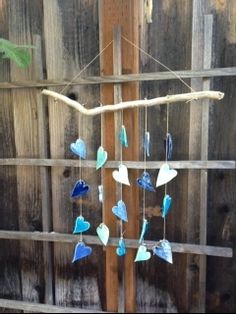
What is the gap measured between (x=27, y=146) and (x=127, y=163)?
1.43 feet

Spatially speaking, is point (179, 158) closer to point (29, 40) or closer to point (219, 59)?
point (219, 59)

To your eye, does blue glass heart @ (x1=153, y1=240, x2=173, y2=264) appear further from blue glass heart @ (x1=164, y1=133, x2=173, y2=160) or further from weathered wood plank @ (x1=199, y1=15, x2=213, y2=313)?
blue glass heart @ (x1=164, y1=133, x2=173, y2=160)

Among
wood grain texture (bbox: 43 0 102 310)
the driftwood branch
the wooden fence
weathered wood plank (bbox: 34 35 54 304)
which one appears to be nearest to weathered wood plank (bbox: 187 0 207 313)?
the wooden fence

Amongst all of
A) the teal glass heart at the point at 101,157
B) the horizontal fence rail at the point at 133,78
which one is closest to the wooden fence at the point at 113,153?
the horizontal fence rail at the point at 133,78

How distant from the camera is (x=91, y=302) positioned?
1402mm

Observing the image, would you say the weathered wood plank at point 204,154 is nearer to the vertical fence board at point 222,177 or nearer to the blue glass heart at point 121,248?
the vertical fence board at point 222,177

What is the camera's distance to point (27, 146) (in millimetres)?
1367

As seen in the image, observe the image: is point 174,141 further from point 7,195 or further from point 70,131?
point 7,195

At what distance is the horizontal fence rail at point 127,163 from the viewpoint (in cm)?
117

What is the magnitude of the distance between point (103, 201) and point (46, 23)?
2.35 feet

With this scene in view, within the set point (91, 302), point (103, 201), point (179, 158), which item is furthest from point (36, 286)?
point (179, 158)

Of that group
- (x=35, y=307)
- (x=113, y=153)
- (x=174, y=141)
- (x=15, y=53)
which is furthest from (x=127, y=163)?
(x=35, y=307)

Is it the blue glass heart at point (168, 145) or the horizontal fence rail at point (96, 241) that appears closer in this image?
the blue glass heart at point (168, 145)

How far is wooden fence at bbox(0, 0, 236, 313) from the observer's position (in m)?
1.18
